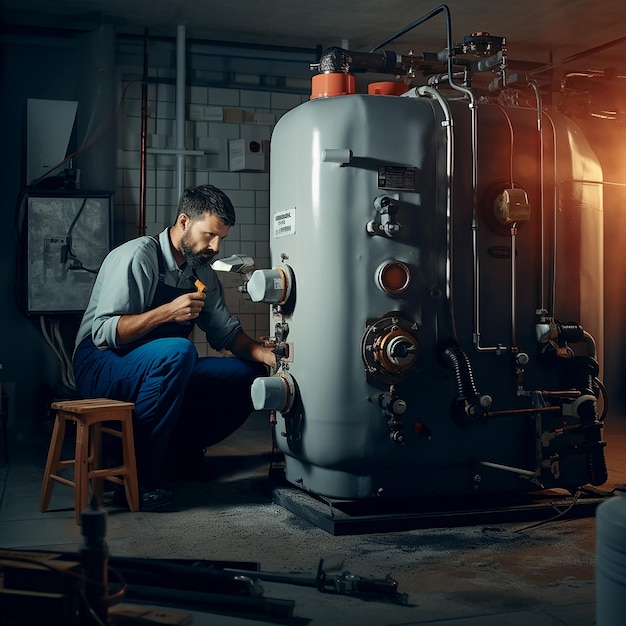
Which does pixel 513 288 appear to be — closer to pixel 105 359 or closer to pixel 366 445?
pixel 366 445

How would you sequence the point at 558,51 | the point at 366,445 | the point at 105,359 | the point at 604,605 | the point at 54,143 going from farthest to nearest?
the point at 558,51 < the point at 54,143 < the point at 105,359 < the point at 366,445 < the point at 604,605

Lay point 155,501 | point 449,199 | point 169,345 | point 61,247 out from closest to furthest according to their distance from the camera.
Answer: point 449,199
point 155,501
point 169,345
point 61,247

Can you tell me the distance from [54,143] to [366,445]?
3433 millimetres

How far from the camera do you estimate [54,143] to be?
18.2 ft

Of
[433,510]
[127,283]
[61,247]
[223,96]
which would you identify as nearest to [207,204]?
[127,283]

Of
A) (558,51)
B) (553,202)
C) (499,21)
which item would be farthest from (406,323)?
(558,51)

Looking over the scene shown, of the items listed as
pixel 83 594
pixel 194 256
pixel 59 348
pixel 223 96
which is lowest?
pixel 83 594

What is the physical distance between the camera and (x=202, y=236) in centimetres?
379

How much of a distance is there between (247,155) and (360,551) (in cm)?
367

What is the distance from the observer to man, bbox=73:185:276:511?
3.46 m

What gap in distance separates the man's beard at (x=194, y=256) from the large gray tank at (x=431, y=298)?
0.54 meters

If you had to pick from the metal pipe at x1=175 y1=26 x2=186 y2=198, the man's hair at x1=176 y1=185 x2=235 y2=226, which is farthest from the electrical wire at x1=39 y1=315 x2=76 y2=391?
the man's hair at x1=176 y1=185 x2=235 y2=226

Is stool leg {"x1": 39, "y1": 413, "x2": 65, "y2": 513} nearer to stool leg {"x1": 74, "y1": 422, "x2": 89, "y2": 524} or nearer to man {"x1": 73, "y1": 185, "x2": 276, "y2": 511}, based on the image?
stool leg {"x1": 74, "y1": 422, "x2": 89, "y2": 524}

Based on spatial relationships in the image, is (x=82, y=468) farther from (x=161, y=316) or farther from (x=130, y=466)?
(x=161, y=316)
